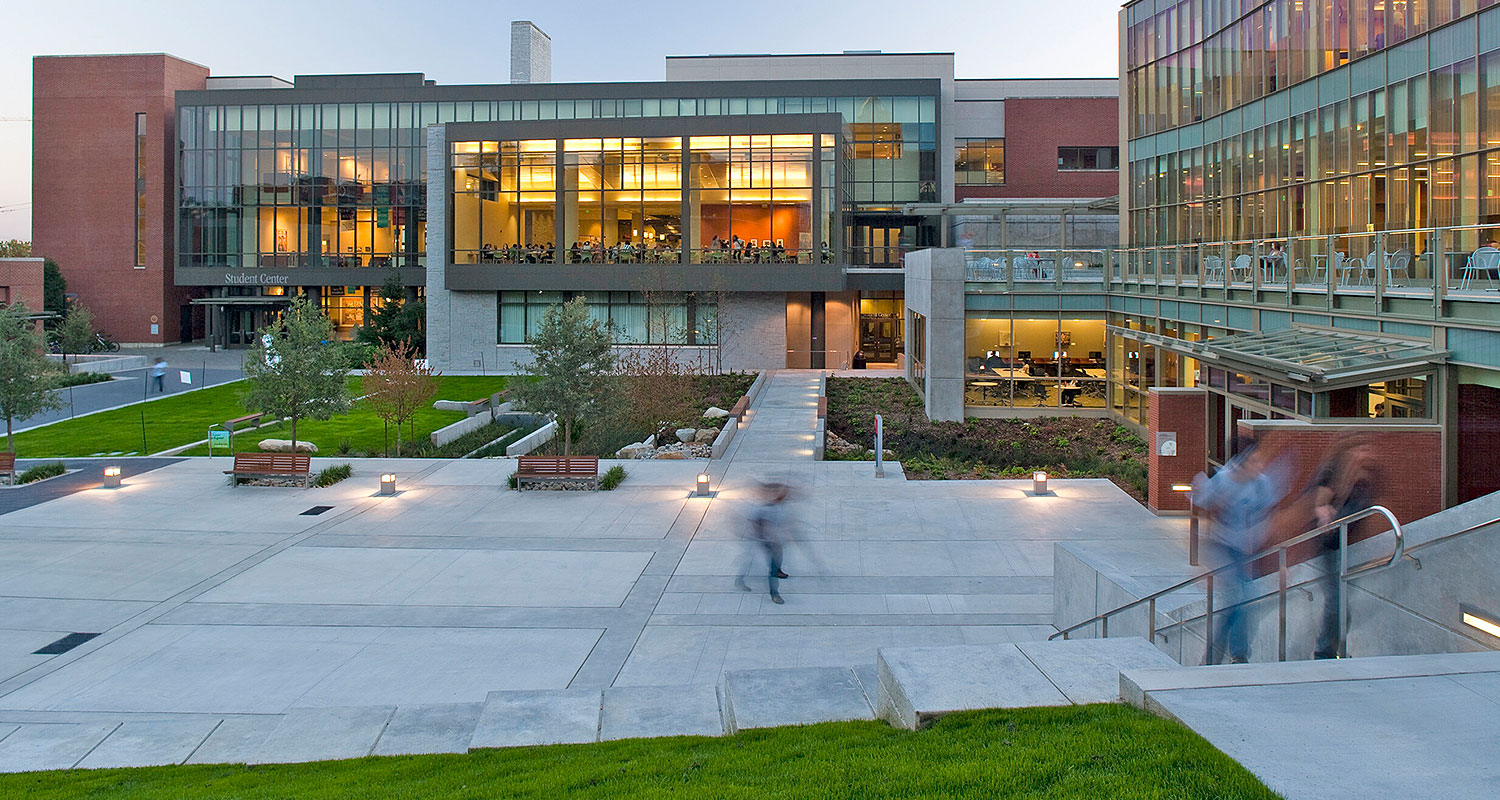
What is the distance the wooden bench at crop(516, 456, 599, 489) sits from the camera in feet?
74.6

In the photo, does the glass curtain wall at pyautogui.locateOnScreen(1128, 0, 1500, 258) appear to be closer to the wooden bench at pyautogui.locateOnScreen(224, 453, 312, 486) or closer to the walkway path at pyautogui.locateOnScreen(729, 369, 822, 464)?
the walkway path at pyautogui.locateOnScreen(729, 369, 822, 464)

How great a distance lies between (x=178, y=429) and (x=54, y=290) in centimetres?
4131

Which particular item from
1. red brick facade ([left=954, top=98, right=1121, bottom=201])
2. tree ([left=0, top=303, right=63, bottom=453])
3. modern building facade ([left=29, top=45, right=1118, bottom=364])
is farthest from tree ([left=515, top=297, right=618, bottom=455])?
red brick facade ([left=954, top=98, right=1121, bottom=201])

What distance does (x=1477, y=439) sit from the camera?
14164mm

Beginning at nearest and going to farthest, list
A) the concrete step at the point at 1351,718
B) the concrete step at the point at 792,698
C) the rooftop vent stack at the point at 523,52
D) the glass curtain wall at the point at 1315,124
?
1. the concrete step at the point at 1351,718
2. the concrete step at the point at 792,698
3. the glass curtain wall at the point at 1315,124
4. the rooftop vent stack at the point at 523,52

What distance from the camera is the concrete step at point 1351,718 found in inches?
227

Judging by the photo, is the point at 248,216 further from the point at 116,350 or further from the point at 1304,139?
the point at 1304,139

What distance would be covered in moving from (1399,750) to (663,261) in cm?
4389

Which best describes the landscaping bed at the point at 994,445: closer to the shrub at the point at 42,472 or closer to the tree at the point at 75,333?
the shrub at the point at 42,472

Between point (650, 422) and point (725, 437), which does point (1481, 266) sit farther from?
point (650, 422)

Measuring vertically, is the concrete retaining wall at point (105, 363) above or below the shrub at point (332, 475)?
above

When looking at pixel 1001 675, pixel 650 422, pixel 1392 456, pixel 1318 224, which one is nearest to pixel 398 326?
pixel 650 422

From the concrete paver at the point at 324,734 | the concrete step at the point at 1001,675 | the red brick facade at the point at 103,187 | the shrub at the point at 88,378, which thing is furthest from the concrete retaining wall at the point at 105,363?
the concrete step at the point at 1001,675

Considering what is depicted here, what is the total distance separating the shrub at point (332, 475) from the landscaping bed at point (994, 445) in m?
10.2
